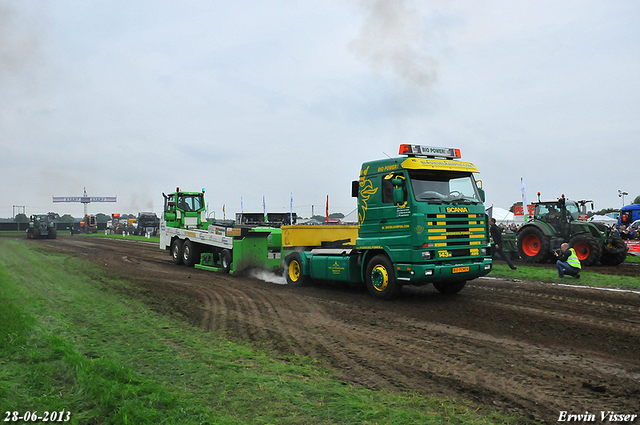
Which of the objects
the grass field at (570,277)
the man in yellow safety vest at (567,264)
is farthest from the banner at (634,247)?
the man in yellow safety vest at (567,264)

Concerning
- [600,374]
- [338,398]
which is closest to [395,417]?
[338,398]

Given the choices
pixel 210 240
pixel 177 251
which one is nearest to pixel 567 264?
pixel 210 240

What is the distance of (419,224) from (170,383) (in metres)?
5.36

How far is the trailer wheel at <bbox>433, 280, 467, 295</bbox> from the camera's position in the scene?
10.1 m

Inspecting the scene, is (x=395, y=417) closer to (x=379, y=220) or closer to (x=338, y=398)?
(x=338, y=398)

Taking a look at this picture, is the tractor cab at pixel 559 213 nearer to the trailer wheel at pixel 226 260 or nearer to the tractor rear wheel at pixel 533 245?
the tractor rear wheel at pixel 533 245

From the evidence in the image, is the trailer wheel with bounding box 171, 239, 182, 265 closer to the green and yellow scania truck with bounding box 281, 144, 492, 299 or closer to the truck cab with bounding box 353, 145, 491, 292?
the green and yellow scania truck with bounding box 281, 144, 492, 299

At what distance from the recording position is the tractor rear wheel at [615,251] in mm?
15367

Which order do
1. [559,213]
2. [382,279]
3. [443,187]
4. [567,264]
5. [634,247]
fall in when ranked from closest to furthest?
[443,187] → [382,279] → [567,264] → [559,213] → [634,247]

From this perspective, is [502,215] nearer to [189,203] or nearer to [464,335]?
[189,203]

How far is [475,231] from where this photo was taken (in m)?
9.20

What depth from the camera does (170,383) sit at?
4477 mm

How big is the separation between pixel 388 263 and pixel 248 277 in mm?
6030

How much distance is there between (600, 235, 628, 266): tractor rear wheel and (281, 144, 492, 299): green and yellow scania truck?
8.39 metres
